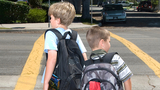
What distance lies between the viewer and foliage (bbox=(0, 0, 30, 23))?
1825 cm

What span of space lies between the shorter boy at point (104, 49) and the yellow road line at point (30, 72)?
293 centimetres

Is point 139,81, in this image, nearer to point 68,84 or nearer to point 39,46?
point 68,84

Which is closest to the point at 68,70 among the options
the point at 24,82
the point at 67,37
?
the point at 67,37

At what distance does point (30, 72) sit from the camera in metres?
5.72

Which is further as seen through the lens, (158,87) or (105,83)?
(158,87)

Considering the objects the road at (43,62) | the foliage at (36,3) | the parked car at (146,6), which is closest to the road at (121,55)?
the road at (43,62)

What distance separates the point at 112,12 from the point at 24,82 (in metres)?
15.0

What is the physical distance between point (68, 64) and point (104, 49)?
409mm

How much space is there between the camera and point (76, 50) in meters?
2.44

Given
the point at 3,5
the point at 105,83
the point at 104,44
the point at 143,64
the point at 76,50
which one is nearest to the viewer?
the point at 105,83

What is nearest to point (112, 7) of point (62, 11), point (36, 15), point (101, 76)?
point (36, 15)

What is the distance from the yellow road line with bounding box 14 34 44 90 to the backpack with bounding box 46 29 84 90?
2593 millimetres

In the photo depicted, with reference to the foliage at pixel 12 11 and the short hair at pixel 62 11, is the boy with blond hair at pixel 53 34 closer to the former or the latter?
the short hair at pixel 62 11

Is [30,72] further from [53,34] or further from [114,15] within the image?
[114,15]
